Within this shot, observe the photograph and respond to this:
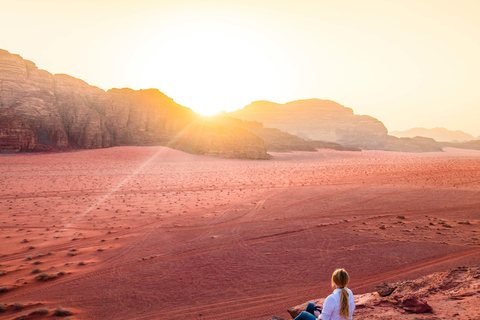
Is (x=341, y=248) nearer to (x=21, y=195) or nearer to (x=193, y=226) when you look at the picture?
(x=193, y=226)

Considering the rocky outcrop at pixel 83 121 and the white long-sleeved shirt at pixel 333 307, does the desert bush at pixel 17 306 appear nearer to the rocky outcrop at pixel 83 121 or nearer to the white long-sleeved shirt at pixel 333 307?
the white long-sleeved shirt at pixel 333 307

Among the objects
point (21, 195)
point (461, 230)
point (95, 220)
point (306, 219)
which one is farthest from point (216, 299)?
point (21, 195)

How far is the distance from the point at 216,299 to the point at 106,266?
3532 millimetres

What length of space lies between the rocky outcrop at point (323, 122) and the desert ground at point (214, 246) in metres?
86.8

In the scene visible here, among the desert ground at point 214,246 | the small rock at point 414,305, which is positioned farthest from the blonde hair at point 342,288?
the desert ground at point 214,246

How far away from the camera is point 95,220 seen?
456 inches

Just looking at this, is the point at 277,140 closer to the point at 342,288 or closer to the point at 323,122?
the point at 342,288

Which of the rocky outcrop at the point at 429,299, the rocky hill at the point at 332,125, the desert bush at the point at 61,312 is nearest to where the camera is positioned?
the rocky outcrop at the point at 429,299

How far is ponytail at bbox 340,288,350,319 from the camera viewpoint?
10.6 feet

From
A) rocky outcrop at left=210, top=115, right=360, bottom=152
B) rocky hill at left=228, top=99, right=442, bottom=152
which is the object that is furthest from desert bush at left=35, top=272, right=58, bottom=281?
rocky hill at left=228, top=99, right=442, bottom=152

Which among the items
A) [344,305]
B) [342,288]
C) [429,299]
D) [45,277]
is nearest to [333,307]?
[344,305]

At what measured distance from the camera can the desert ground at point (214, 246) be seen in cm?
598

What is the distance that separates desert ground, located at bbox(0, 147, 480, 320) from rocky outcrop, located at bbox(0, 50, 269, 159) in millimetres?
28760

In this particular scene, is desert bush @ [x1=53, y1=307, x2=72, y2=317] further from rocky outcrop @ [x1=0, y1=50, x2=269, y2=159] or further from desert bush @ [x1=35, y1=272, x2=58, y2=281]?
rocky outcrop @ [x1=0, y1=50, x2=269, y2=159]
